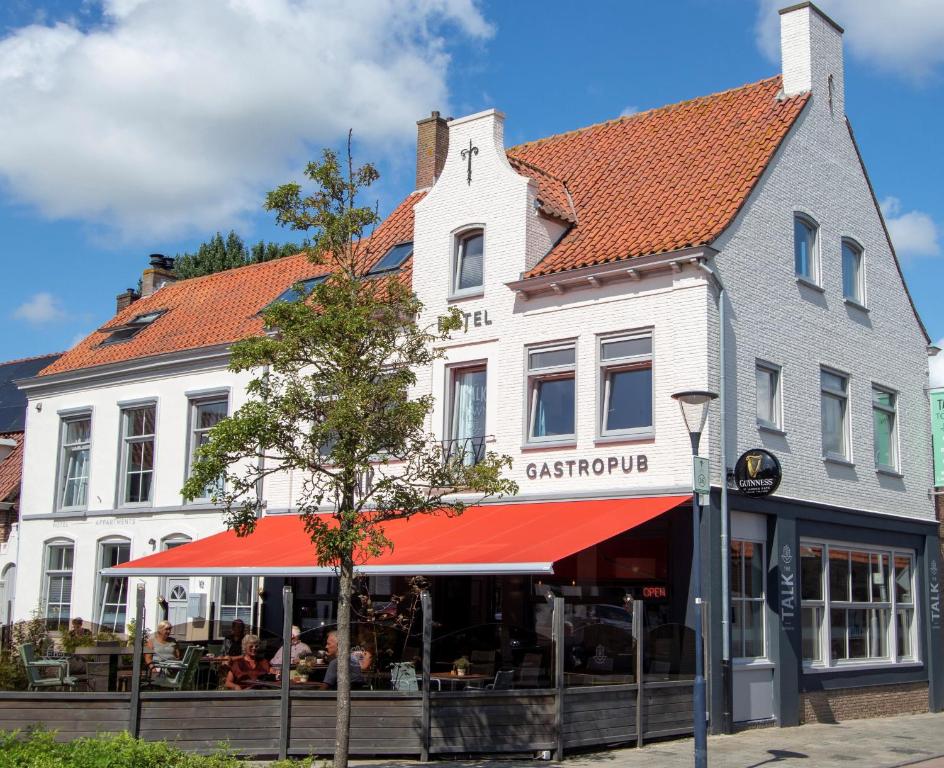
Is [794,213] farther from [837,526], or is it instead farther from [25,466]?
[25,466]

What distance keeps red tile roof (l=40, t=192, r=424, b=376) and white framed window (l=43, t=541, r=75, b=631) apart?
152 inches

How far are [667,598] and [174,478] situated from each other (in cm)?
1115

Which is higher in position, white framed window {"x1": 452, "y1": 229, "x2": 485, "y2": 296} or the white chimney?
the white chimney

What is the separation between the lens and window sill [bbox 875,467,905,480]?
20125 mm

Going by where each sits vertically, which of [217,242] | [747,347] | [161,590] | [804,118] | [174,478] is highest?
[217,242]

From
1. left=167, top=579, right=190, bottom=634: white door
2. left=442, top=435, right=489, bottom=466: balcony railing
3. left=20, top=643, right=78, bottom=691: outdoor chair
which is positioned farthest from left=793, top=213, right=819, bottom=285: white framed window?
left=167, top=579, right=190, bottom=634: white door

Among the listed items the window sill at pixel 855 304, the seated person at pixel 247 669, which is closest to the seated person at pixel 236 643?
the seated person at pixel 247 669

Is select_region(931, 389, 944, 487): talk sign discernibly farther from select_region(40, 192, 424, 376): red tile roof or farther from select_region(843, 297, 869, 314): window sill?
select_region(40, 192, 424, 376): red tile roof

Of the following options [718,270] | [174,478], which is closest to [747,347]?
[718,270]

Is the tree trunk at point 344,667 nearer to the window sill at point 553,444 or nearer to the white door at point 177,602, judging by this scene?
the window sill at point 553,444

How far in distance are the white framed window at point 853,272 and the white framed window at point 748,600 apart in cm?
568

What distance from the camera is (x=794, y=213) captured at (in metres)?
18.8

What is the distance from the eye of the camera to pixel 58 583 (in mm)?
25125

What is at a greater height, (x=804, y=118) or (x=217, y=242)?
(x=217, y=242)
